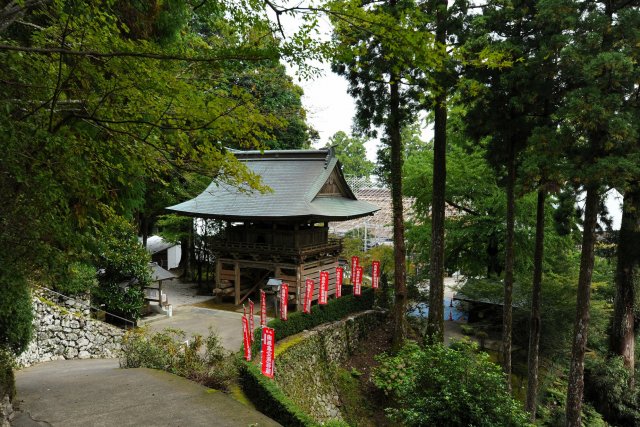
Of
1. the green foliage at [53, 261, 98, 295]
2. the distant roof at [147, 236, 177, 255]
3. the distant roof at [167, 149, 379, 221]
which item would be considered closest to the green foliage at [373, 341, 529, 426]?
the distant roof at [167, 149, 379, 221]

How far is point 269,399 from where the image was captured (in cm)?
884

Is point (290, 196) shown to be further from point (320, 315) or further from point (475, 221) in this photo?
point (475, 221)

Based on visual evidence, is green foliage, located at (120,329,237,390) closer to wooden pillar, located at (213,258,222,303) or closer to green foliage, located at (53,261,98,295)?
green foliage, located at (53,261,98,295)

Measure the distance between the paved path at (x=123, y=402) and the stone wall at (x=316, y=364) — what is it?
11.8 feet

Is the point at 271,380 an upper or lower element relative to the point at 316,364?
upper

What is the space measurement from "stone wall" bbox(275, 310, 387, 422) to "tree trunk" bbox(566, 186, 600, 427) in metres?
6.20

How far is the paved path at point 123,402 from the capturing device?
641 centimetres

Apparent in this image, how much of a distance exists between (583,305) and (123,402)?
10.1 meters

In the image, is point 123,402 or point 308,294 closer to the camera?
point 123,402

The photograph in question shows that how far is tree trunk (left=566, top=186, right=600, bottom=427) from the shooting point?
989 centimetres

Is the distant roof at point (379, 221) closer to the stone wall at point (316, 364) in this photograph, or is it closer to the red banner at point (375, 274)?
the red banner at point (375, 274)

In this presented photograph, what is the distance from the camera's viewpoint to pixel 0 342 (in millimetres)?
6961

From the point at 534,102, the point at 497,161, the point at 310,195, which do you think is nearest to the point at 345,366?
the point at 310,195

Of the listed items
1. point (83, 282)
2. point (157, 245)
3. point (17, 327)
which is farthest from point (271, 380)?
point (157, 245)
